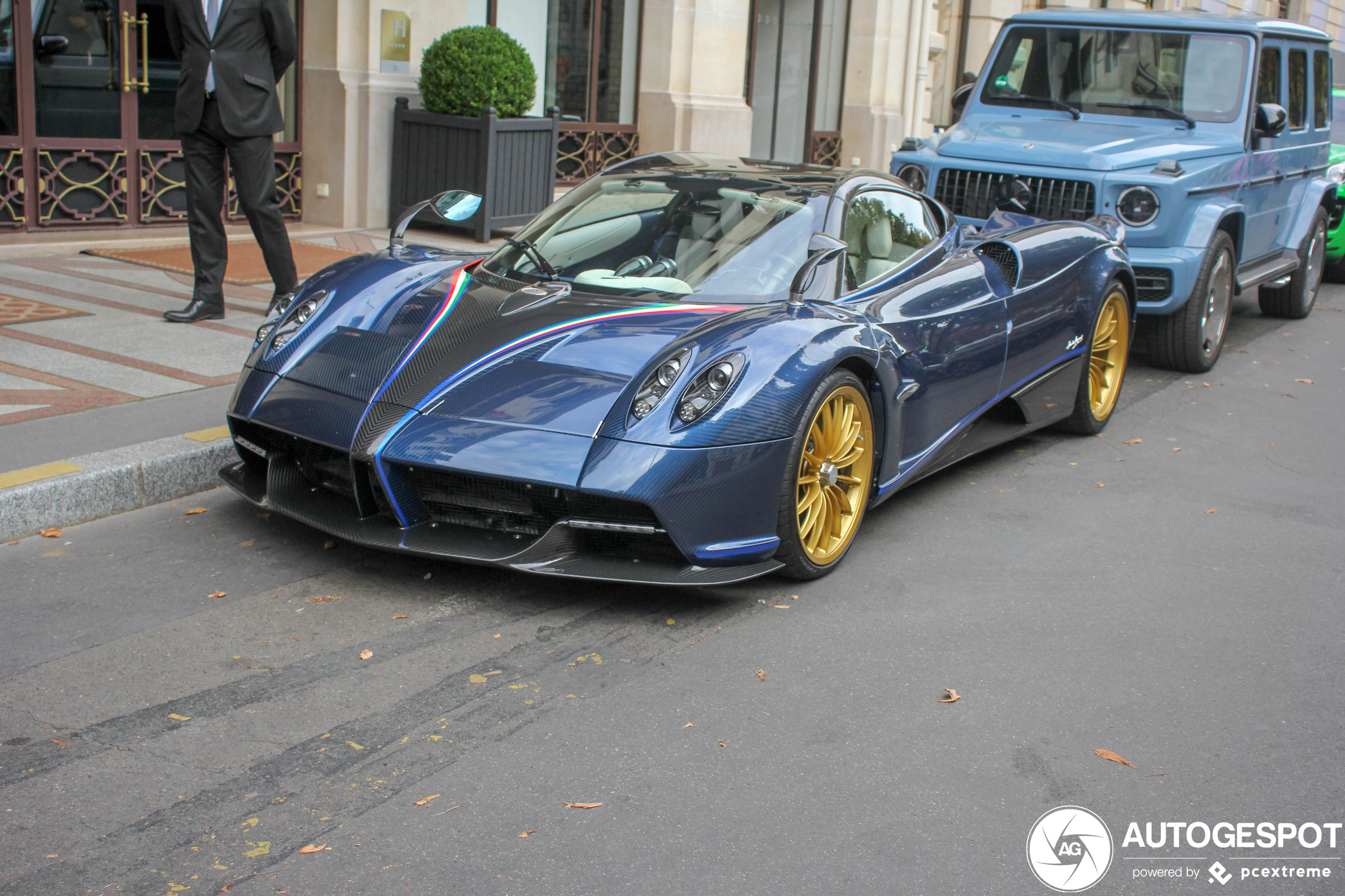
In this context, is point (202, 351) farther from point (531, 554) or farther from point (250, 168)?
point (531, 554)

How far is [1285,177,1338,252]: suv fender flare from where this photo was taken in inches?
368

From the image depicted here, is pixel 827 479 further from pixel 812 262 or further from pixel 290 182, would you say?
pixel 290 182

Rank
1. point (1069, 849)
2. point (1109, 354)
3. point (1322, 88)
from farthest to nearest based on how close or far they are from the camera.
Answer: point (1322, 88), point (1109, 354), point (1069, 849)

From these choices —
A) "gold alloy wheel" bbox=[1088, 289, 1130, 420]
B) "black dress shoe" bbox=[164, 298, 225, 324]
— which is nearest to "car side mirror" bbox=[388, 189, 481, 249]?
"black dress shoe" bbox=[164, 298, 225, 324]

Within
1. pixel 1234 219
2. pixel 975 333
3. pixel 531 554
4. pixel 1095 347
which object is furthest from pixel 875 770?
pixel 1234 219

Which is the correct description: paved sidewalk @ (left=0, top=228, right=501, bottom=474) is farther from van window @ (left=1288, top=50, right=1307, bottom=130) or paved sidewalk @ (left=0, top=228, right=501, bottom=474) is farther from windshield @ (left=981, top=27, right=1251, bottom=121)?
van window @ (left=1288, top=50, right=1307, bottom=130)

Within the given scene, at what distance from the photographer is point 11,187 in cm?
896

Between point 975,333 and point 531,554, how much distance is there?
7.19 ft

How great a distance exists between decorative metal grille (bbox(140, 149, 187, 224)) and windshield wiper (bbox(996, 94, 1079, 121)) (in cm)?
612

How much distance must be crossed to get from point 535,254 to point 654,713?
2.27m

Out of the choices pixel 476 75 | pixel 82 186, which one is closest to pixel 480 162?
pixel 476 75

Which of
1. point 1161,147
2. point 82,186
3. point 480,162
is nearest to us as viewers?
point 1161,147

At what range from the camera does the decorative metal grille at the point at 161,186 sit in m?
9.75

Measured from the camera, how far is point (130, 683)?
3242mm
